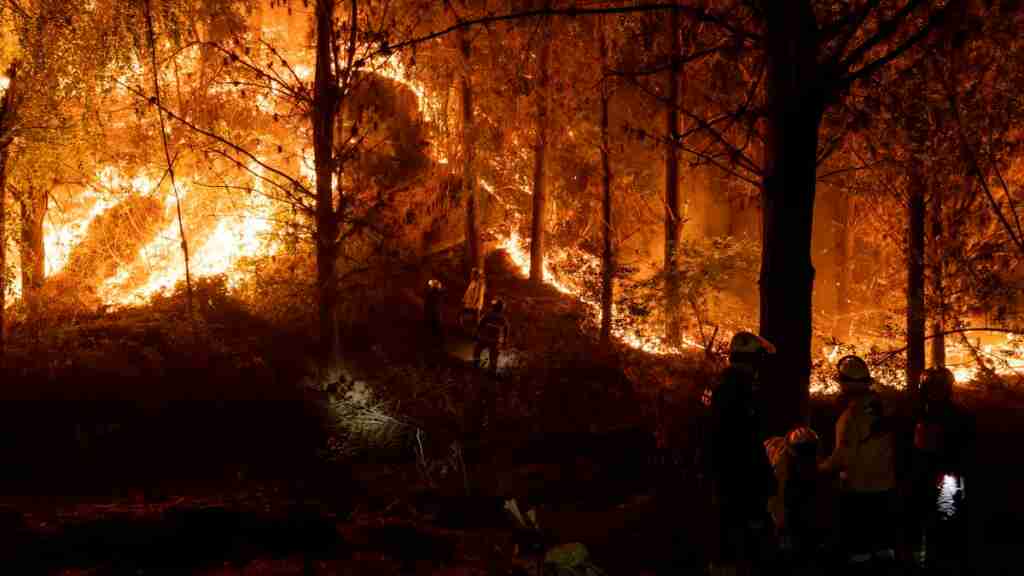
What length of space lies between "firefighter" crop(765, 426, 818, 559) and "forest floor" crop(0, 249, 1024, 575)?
38 centimetres

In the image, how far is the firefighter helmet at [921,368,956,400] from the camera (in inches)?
245

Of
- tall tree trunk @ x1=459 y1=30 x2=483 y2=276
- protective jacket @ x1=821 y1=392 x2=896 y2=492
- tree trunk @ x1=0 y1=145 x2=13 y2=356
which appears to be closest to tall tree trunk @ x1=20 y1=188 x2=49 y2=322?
tree trunk @ x1=0 y1=145 x2=13 y2=356

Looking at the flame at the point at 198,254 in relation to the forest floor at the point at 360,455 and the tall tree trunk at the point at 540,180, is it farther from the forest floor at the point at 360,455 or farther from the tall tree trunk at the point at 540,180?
the tall tree trunk at the point at 540,180

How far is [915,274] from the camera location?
15406 mm

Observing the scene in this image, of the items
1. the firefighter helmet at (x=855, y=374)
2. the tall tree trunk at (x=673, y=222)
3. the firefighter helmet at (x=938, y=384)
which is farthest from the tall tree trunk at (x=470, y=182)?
the firefighter helmet at (x=855, y=374)

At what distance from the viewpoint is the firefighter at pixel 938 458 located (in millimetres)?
6207

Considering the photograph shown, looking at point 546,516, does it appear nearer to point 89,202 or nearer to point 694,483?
point 694,483

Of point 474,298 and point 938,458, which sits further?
point 474,298

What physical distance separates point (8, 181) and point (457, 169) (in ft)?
39.0

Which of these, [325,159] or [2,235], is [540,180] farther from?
[2,235]

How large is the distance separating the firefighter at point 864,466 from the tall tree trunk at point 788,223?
3.24 feet

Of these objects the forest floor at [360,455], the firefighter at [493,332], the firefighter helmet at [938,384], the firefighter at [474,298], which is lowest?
the forest floor at [360,455]

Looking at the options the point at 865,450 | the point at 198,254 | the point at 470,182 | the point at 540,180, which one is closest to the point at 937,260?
the point at 865,450

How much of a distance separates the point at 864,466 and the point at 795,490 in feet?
1.98
